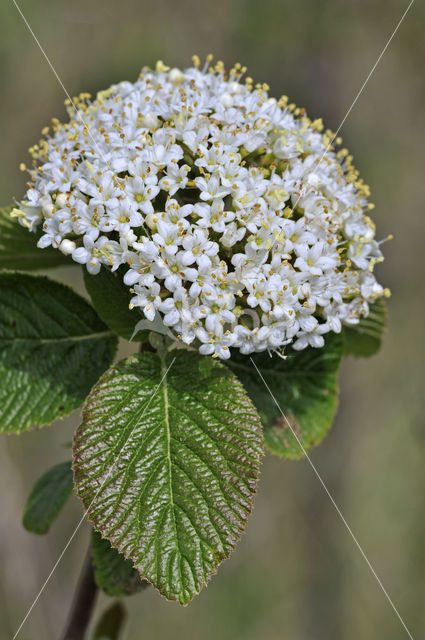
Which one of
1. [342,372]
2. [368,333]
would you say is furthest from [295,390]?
[342,372]

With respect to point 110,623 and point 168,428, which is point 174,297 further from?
point 110,623

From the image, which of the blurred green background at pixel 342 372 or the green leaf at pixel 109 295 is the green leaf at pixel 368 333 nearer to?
the green leaf at pixel 109 295

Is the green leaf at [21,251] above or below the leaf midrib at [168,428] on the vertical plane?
above

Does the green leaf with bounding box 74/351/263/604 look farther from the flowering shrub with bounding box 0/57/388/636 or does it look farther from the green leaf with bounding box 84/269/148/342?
the green leaf with bounding box 84/269/148/342

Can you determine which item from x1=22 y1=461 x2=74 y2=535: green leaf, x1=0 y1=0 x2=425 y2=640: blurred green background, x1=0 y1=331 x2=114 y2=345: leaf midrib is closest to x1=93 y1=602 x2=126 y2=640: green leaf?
x1=22 y1=461 x2=74 y2=535: green leaf

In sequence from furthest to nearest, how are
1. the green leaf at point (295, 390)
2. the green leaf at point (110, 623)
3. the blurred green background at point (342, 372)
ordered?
the blurred green background at point (342, 372) → the green leaf at point (110, 623) → the green leaf at point (295, 390)

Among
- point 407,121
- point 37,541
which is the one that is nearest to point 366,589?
point 37,541

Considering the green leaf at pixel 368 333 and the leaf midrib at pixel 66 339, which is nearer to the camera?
the leaf midrib at pixel 66 339

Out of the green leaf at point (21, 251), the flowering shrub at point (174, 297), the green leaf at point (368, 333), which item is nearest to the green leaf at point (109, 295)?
the flowering shrub at point (174, 297)
